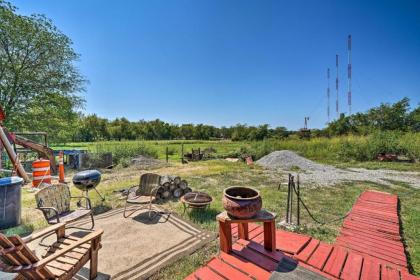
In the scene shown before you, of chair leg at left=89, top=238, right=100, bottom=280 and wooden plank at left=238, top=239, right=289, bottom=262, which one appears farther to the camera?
wooden plank at left=238, top=239, right=289, bottom=262

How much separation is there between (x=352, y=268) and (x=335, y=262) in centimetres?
18

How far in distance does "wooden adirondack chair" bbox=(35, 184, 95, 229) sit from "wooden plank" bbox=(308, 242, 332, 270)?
3.55 meters

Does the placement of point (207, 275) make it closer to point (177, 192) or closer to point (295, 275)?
point (295, 275)

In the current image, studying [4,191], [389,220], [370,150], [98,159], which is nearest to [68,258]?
[4,191]

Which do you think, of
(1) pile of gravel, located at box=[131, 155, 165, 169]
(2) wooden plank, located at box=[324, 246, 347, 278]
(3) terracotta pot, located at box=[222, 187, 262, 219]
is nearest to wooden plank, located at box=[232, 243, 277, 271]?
(3) terracotta pot, located at box=[222, 187, 262, 219]

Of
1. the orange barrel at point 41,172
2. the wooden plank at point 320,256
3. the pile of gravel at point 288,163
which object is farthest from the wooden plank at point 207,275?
the pile of gravel at point 288,163

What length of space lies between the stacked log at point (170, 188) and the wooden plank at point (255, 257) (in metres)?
3.47

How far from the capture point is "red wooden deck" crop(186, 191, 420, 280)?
236 cm

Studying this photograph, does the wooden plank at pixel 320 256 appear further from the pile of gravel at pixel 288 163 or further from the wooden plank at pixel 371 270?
the pile of gravel at pixel 288 163

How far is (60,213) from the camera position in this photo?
3.76 metres

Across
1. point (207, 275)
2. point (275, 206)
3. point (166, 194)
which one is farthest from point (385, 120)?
point (207, 275)

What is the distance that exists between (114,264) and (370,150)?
16523mm

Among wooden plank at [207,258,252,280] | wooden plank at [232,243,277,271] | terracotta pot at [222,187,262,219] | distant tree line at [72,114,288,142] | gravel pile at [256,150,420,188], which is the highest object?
distant tree line at [72,114,288,142]

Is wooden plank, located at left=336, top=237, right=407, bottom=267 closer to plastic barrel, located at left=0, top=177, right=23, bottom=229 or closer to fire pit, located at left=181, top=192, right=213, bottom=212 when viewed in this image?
fire pit, located at left=181, top=192, right=213, bottom=212
